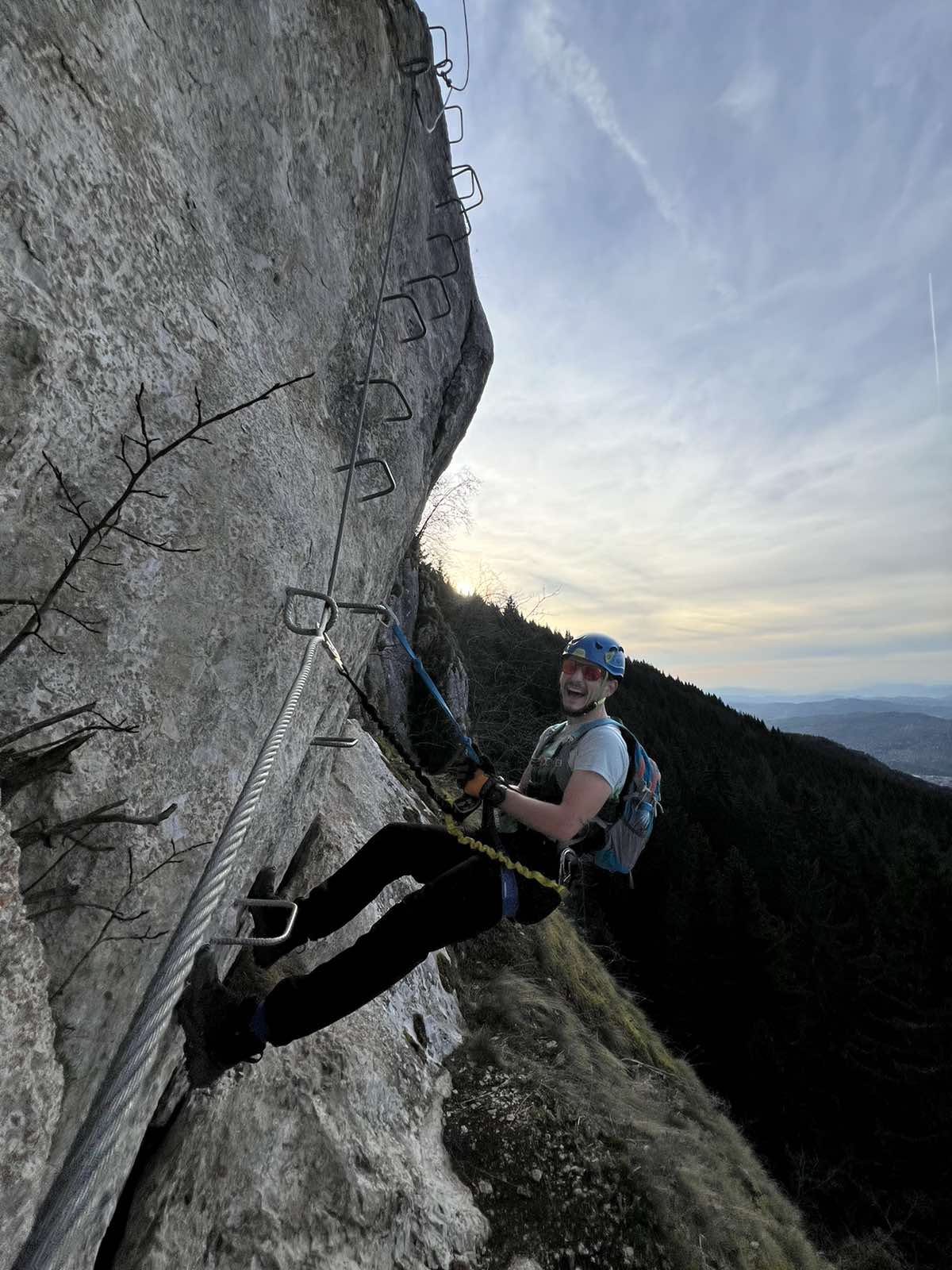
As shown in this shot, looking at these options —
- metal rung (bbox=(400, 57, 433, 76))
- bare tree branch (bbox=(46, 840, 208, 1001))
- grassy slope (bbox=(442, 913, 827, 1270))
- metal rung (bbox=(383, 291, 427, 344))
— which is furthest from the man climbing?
metal rung (bbox=(400, 57, 433, 76))

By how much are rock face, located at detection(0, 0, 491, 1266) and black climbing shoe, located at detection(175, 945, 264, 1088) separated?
9.1 inches

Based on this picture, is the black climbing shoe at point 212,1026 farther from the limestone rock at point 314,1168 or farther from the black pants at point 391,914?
the limestone rock at point 314,1168

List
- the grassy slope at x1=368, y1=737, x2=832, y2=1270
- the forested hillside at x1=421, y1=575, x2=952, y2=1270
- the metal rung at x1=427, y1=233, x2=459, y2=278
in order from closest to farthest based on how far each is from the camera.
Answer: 1. the grassy slope at x1=368, y1=737, x2=832, y2=1270
2. the metal rung at x1=427, y1=233, x2=459, y2=278
3. the forested hillside at x1=421, y1=575, x2=952, y2=1270

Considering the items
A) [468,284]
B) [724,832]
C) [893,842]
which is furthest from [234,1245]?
[893,842]

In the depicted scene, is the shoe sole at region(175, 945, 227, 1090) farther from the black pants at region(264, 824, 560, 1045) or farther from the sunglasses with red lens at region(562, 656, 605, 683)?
the sunglasses with red lens at region(562, 656, 605, 683)

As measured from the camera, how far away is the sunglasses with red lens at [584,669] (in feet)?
12.7

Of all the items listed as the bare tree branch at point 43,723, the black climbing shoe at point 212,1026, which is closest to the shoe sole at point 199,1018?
the black climbing shoe at point 212,1026

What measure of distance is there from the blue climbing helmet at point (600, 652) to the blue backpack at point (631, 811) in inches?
19.6

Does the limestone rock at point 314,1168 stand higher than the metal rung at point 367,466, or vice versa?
the metal rung at point 367,466

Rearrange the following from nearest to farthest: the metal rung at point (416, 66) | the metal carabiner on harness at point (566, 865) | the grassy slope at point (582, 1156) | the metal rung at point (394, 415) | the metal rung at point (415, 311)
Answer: the metal carabiner on harness at point (566, 865)
the grassy slope at point (582, 1156)
the metal rung at point (394, 415)
the metal rung at point (416, 66)
the metal rung at point (415, 311)

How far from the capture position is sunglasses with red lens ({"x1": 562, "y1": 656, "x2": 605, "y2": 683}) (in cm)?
388

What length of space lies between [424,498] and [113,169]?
3930 mm

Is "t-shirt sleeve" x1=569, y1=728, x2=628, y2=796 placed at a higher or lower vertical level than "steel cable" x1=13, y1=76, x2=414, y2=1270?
higher

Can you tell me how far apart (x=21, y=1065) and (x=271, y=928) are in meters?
2.05
